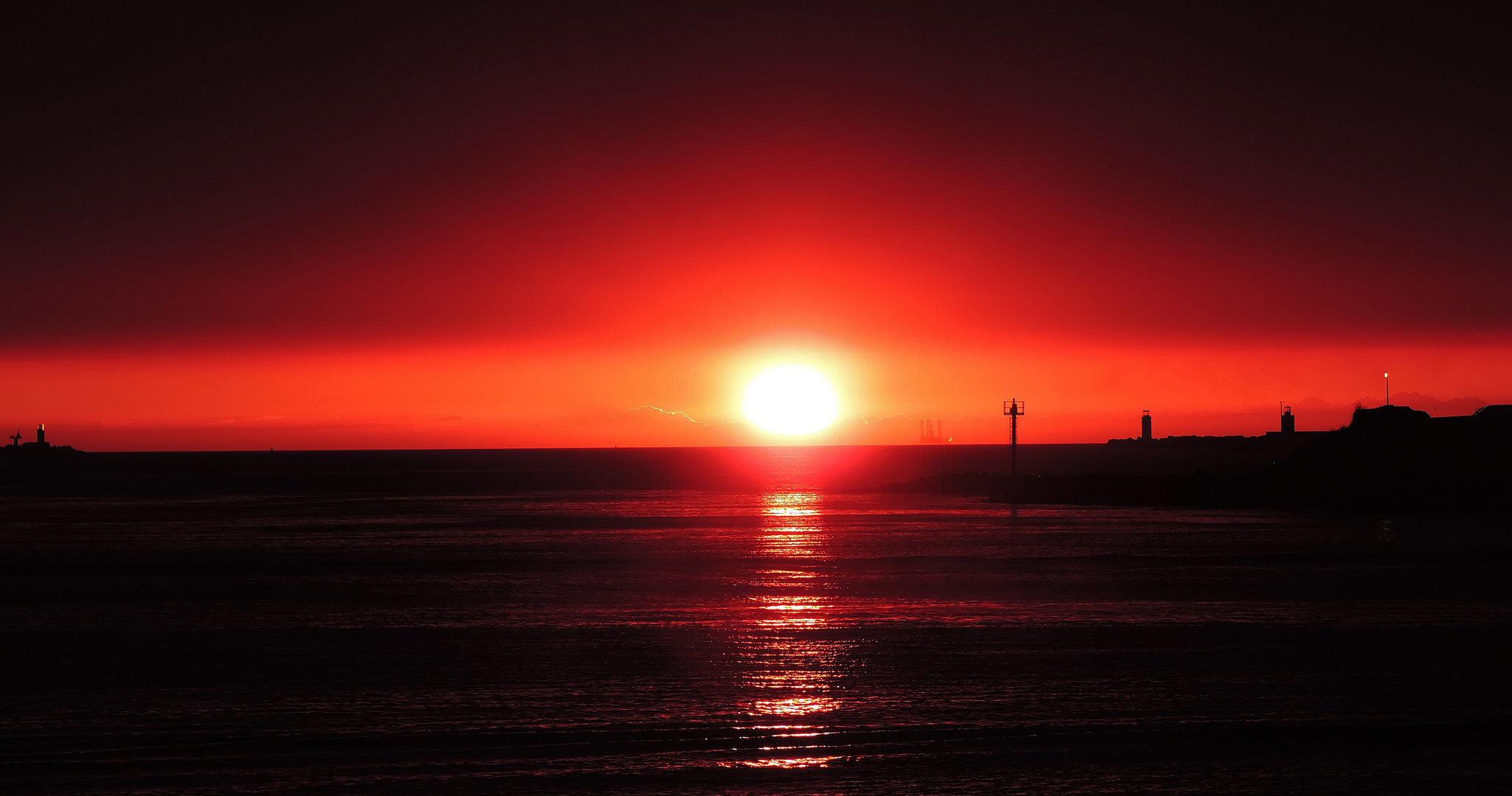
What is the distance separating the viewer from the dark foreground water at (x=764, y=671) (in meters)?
14.0

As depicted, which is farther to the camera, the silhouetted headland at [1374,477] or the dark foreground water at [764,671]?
the silhouetted headland at [1374,477]

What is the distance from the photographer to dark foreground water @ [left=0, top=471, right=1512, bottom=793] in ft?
45.9

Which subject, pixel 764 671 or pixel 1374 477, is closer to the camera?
pixel 764 671

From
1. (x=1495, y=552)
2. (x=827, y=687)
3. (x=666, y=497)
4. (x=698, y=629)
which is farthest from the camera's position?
(x=666, y=497)

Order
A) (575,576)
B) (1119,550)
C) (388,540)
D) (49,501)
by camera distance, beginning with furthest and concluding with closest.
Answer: (49,501) → (388,540) → (1119,550) → (575,576)

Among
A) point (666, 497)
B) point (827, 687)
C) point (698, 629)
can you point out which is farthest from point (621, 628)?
point (666, 497)

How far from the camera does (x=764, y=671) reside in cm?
2017

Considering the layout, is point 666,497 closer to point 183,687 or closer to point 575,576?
point 575,576

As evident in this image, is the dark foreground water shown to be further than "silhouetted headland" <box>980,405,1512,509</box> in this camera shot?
No

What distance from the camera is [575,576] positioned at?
1441 inches

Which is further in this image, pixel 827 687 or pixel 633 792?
pixel 827 687

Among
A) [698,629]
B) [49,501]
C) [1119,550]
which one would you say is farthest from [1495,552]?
[49,501]

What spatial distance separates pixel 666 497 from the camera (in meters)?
99.1

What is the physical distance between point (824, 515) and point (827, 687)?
54.1 m
